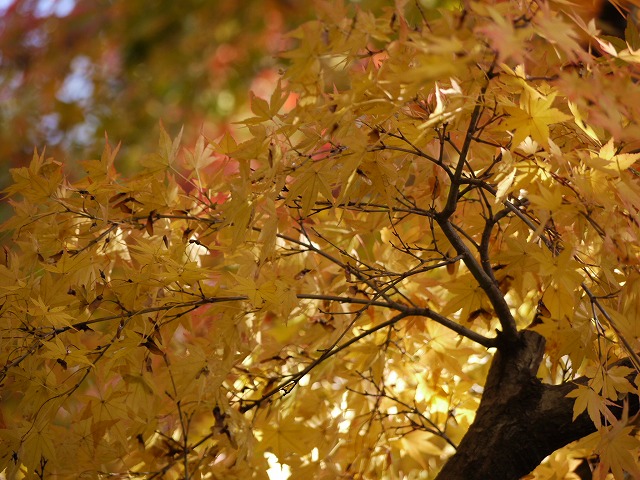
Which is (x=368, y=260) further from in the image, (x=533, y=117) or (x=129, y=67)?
(x=129, y=67)

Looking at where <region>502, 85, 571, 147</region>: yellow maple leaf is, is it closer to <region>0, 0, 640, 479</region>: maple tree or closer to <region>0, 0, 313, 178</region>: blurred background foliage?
<region>0, 0, 640, 479</region>: maple tree

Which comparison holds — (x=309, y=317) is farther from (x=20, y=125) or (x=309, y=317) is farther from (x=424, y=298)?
(x=20, y=125)

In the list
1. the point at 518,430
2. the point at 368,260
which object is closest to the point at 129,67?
the point at 368,260

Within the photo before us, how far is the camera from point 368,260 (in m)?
1.04

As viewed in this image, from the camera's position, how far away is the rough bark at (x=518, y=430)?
2.81ft

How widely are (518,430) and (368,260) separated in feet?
1.07

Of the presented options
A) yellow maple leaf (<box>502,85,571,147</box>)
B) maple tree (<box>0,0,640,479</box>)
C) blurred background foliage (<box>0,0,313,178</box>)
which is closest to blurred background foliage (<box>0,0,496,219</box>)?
blurred background foliage (<box>0,0,313,178</box>)

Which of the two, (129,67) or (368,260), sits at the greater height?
(368,260)

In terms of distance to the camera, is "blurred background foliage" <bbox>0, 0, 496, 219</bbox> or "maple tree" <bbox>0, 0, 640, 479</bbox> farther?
"blurred background foliage" <bbox>0, 0, 496, 219</bbox>

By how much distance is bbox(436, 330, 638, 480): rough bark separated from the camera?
0.86m

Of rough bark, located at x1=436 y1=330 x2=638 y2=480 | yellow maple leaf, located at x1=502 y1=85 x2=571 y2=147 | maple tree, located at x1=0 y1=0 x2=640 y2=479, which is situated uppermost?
yellow maple leaf, located at x1=502 y1=85 x2=571 y2=147

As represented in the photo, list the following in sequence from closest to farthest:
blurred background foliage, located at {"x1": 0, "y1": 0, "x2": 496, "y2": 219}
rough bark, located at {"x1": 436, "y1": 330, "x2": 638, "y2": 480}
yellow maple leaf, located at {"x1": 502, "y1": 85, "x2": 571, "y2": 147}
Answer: yellow maple leaf, located at {"x1": 502, "y1": 85, "x2": 571, "y2": 147} < rough bark, located at {"x1": 436, "y1": 330, "x2": 638, "y2": 480} < blurred background foliage, located at {"x1": 0, "y1": 0, "x2": 496, "y2": 219}

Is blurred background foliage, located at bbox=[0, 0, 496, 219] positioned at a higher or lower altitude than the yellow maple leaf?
lower

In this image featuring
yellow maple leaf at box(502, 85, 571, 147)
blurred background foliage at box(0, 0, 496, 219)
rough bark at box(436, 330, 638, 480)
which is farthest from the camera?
blurred background foliage at box(0, 0, 496, 219)
